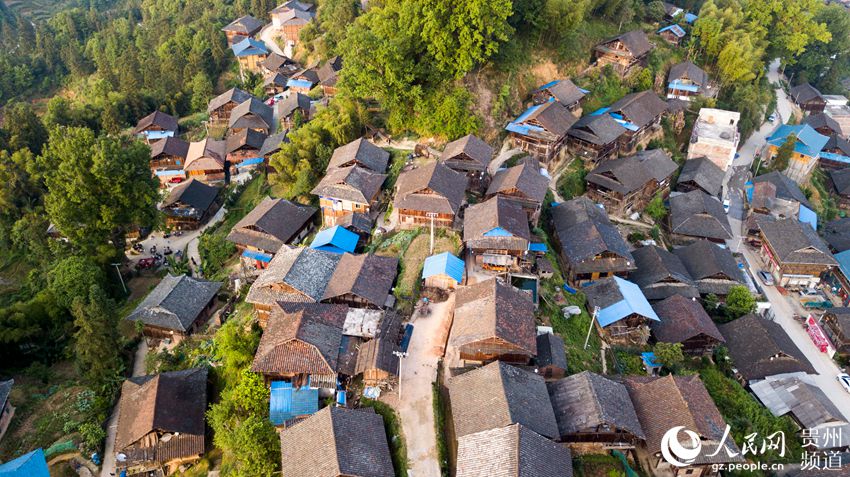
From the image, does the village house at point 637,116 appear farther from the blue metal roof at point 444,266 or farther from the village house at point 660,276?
the blue metal roof at point 444,266

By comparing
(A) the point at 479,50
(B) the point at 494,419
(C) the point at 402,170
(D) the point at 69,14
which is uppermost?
(A) the point at 479,50

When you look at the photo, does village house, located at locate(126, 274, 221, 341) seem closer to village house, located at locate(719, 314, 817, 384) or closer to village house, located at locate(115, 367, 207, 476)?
village house, located at locate(115, 367, 207, 476)

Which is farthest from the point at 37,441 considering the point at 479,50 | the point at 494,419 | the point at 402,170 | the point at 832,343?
the point at 832,343

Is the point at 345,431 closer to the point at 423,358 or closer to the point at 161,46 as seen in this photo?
the point at 423,358

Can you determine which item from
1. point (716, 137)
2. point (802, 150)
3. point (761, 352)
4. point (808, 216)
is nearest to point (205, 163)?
point (761, 352)

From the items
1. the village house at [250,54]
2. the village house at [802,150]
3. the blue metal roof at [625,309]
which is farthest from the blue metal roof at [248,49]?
the village house at [802,150]

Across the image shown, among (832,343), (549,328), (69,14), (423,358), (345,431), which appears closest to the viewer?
(345,431)

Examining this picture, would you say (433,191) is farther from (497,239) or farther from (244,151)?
(244,151)

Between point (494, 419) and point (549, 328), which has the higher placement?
point (494, 419)
